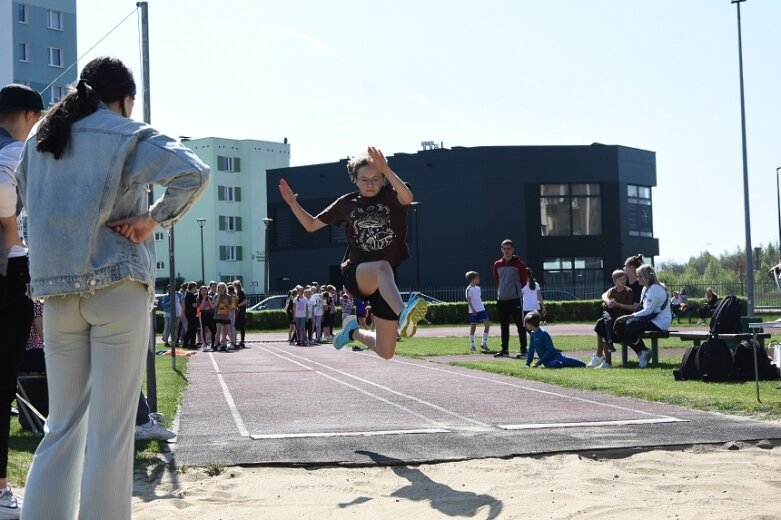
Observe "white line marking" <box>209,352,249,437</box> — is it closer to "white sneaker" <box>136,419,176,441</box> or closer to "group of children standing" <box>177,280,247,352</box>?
"white sneaker" <box>136,419,176,441</box>

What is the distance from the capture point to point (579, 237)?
6319 centimetres

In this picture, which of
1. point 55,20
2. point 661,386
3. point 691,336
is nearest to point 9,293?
point 661,386

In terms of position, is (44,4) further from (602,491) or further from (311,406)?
(602,491)

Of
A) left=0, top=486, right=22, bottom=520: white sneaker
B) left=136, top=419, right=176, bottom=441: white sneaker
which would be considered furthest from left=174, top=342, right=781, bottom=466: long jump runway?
left=0, top=486, right=22, bottom=520: white sneaker

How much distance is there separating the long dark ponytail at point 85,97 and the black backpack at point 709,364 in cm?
941

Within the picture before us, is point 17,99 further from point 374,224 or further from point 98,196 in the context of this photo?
point 374,224

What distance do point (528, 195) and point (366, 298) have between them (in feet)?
181

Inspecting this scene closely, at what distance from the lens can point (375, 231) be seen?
756 centimetres

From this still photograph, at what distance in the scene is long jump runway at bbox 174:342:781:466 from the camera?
270 inches

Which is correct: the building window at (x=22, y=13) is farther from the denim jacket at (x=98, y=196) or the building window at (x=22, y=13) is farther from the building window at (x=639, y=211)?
the denim jacket at (x=98, y=196)

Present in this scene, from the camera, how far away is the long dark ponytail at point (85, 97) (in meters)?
3.84

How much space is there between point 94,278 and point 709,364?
968cm

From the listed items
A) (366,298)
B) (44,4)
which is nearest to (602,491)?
(366,298)

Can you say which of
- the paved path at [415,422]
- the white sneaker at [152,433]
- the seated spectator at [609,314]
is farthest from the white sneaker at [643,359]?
the white sneaker at [152,433]
